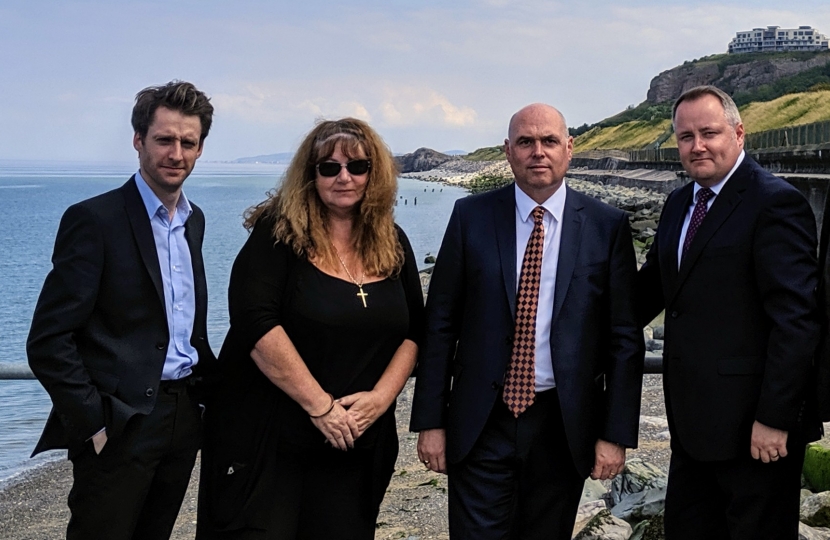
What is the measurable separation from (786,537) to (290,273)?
212 centimetres

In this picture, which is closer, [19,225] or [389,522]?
[389,522]

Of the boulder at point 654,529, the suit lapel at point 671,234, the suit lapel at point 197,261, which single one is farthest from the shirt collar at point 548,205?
the boulder at point 654,529

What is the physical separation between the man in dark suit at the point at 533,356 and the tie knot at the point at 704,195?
308 millimetres

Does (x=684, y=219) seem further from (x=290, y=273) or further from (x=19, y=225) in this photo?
(x=19, y=225)

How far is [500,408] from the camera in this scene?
3.39 metres

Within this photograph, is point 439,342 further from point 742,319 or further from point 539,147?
point 742,319

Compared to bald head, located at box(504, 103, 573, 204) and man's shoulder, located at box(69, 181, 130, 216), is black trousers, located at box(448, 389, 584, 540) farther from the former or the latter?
man's shoulder, located at box(69, 181, 130, 216)

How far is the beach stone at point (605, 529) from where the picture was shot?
4.10 metres

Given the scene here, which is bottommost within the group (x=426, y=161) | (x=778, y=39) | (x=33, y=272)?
(x=33, y=272)

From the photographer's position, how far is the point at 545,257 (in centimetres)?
342

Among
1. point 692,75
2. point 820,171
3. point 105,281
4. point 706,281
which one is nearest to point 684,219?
point 706,281

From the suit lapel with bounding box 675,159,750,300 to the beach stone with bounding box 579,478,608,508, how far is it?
2231 millimetres

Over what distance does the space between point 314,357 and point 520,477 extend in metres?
0.93

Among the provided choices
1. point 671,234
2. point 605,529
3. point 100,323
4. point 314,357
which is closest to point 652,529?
point 605,529
